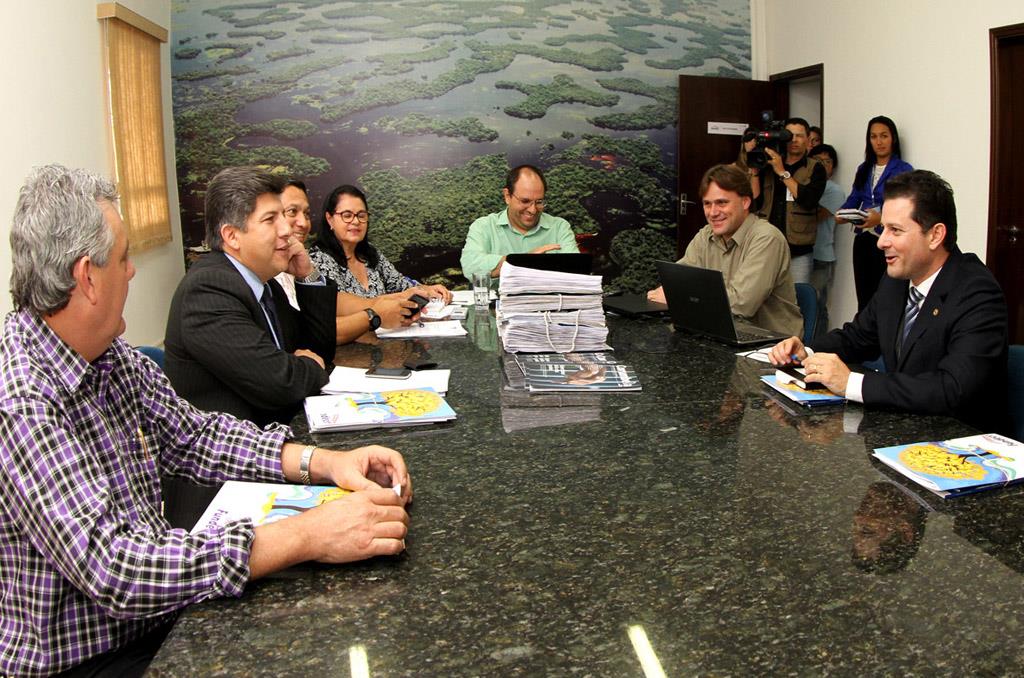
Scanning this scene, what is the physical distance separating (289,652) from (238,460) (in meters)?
0.66

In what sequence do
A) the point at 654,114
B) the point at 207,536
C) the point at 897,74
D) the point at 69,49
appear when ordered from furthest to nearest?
the point at 654,114 → the point at 897,74 → the point at 69,49 → the point at 207,536

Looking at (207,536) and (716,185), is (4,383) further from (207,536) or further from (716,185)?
(716,185)

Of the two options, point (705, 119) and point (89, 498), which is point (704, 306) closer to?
point (89, 498)

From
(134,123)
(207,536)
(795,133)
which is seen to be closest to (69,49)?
→ (134,123)

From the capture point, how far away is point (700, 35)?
6.99 metres

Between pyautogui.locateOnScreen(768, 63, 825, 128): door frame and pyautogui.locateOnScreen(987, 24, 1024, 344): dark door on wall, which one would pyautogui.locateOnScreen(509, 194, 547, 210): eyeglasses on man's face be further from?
pyautogui.locateOnScreen(768, 63, 825, 128): door frame

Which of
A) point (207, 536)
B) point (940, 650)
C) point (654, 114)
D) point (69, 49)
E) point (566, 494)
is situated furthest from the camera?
point (654, 114)

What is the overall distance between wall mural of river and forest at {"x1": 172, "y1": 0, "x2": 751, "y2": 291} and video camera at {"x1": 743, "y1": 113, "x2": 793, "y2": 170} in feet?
3.09

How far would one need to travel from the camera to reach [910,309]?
238cm

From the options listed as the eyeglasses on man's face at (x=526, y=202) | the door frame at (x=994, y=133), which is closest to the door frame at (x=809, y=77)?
the door frame at (x=994, y=133)

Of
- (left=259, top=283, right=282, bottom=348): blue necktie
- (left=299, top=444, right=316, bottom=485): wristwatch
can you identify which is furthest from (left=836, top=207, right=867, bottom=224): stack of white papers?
(left=299, top=444, right=316, bottom=485): wristwatch

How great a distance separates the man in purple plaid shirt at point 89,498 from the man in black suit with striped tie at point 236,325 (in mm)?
625

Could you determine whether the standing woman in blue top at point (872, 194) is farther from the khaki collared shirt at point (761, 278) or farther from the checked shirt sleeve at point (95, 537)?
the checked shirt sleeve at point (95, 537)

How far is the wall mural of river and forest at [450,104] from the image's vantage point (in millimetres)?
6297
